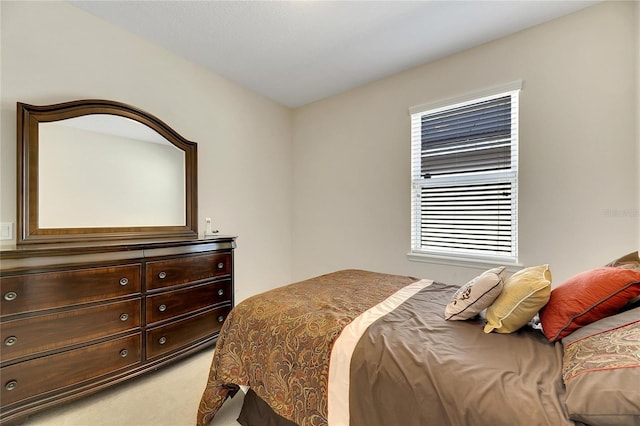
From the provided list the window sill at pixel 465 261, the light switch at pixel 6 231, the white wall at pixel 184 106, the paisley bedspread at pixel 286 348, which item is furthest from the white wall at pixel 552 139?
the light switch at pixel 6 231

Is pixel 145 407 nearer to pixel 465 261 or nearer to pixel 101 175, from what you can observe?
pixel 101 175

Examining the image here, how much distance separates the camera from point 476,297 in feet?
4.32

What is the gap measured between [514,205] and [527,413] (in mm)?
2068

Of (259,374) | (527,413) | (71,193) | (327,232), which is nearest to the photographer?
(527,413)

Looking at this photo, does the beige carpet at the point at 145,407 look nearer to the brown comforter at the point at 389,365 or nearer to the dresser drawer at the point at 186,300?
the brown comforter at the point at 389,365

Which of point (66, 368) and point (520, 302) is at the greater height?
point (520, 302)

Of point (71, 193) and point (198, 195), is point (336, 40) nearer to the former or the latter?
point (198, 195)

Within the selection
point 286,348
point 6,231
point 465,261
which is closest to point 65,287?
point 6,231

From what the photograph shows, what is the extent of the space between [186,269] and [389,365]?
1.83 meters

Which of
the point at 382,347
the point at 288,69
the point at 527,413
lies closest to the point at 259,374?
the point at 382,347

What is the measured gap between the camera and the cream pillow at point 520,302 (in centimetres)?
117

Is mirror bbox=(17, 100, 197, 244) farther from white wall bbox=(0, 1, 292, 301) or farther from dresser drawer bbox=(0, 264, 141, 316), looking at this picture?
dresser drawer bbox=(0, 264, 141, 316)

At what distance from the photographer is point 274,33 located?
2.37 metres

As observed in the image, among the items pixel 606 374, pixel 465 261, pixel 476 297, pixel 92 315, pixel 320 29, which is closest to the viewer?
pixel 606 374
